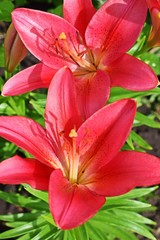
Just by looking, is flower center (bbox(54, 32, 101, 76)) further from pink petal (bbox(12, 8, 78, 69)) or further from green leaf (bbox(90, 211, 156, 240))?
green leaf (bbox(90, 211, 156, 240))

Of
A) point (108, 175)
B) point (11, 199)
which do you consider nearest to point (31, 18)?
point (108, 175)

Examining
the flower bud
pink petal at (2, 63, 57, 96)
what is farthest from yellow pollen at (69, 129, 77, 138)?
the flower bud

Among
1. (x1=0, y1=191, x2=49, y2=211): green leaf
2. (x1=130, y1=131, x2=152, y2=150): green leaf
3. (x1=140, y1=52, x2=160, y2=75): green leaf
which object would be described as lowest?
(x1=0, y1=191, x2=49, y2=211): green leaf

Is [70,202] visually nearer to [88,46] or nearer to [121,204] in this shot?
[88,46]

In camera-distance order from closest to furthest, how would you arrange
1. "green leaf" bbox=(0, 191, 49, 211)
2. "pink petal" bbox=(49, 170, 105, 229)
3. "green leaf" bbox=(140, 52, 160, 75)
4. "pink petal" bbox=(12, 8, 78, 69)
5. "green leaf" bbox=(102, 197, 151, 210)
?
"pink petal" bbox=(49, 170, 105, 229), "pink petal" bbox=(12, 8, 78, 69), "green leaf" bbox=(102, 197, 151, 210), "green leaf" bbox=(0, 191, 49, 211), "green leaf" bbox=(140, 52, 160, 75)

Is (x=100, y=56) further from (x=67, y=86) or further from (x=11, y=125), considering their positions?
(x=11, y=125)

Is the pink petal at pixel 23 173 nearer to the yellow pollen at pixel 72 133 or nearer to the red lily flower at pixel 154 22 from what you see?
the yellow pollen at pixel 72 133

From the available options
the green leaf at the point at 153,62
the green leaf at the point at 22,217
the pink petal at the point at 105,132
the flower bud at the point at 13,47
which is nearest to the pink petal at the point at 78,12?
the flower bud at the point at 13,47
